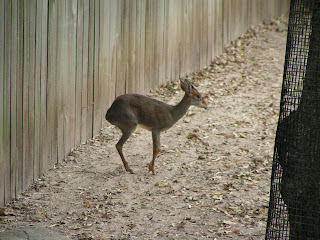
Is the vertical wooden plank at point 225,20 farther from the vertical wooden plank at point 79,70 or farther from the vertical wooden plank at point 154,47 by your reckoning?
the vertical wooden plank at point 79,70

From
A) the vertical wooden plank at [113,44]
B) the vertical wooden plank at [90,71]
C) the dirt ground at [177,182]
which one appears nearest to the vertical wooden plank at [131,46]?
the vertical wooden plank at [113,44]

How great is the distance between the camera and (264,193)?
678 centimetres

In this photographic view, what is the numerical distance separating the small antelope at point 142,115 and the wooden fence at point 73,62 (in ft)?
2.41

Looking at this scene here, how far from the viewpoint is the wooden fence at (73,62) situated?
611cm

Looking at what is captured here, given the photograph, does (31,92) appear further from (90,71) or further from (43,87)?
(90,71)

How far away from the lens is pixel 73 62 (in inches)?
297

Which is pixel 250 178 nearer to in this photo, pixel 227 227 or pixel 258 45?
pixel 227 227

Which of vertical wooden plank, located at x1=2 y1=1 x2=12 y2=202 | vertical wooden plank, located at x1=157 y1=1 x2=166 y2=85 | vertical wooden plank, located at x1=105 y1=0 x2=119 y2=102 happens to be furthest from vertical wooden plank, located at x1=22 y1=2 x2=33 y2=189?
vertical wooden plank, located at x1=157 y1=1 x2=166 y2=85

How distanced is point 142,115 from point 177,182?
1104mm

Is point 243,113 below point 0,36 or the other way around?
below

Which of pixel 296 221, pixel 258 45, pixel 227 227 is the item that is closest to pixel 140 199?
pixel 227 227

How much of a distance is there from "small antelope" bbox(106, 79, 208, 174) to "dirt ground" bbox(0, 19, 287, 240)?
46 cm

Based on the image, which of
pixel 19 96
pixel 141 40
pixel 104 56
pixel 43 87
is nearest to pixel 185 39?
pixel 141 40

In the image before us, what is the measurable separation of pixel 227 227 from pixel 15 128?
8.84 feet
